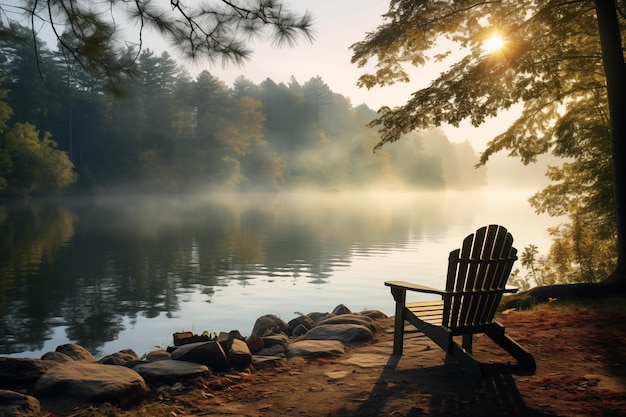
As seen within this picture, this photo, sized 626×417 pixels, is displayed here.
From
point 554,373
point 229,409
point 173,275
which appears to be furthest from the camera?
point 173,275

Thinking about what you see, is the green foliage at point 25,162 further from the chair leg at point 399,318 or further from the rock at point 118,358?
the chair leg at point 399,318

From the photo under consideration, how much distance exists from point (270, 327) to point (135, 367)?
416 centimetres

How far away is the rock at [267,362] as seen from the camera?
6.59 meters

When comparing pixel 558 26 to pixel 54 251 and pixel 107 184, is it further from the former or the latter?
pixel 107 184

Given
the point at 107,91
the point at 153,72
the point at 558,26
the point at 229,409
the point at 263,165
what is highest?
the point at 153,72

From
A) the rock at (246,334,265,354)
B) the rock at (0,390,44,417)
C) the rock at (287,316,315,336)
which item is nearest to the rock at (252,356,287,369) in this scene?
the rock at (246,334,265,354)

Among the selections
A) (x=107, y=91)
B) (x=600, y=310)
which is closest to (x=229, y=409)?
(x=107, y=91)

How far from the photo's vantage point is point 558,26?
9891 mm

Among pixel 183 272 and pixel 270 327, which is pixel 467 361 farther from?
pixel 183 272

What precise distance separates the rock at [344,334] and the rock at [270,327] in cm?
191

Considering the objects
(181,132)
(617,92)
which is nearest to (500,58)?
(617,92)

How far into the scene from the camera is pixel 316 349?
7043 millimetres

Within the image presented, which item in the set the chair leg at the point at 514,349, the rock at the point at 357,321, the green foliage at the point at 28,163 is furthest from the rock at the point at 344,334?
the green foliage at the point at 28,163

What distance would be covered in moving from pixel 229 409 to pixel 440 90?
6.89 metres
